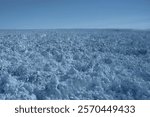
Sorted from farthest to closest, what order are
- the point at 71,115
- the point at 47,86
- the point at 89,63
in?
1. the point at 89,63
2. the point at 47,86
3. the point at 71,115

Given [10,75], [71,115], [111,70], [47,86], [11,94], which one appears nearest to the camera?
[71,115]

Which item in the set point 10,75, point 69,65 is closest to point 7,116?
point 10,75

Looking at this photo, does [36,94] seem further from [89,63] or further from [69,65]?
[89,63]

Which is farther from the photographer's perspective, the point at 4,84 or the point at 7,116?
the point at 4,84

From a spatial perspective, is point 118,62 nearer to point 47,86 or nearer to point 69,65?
point 69,65

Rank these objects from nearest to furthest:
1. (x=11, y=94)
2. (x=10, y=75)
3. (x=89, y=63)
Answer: (x=11, y=94)
(x=10, y=75)
(x=89, y=63)

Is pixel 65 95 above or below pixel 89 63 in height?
A: below

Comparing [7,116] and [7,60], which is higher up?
[7,60]

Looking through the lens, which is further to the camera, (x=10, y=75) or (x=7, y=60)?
(x=7, y=60)

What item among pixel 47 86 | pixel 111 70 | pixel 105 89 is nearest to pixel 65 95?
pixel 47 86
